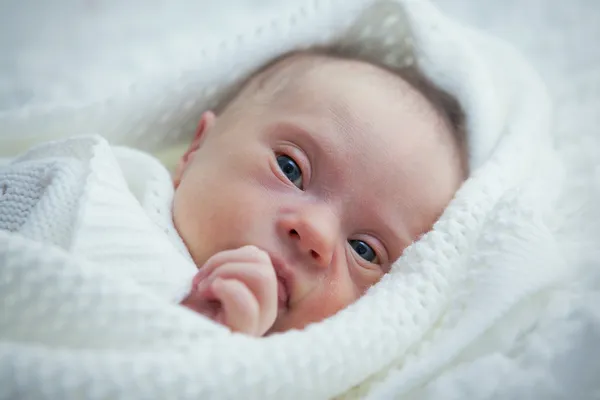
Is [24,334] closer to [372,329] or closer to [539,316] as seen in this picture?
[372,329]

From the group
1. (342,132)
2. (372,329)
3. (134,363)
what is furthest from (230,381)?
(342,132)

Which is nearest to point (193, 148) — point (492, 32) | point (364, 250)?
point (364, 250)

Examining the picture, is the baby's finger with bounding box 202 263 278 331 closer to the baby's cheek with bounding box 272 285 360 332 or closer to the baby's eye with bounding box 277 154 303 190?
the baby's cheek with bounding box 272 285 360 332

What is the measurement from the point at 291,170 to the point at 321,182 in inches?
1.9

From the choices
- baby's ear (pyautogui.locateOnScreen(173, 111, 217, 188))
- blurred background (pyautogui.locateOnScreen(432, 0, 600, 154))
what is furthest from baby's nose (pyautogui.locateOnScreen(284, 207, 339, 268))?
blurred background (pyautogui.locateOnScreen(432, 0, 600, 154))

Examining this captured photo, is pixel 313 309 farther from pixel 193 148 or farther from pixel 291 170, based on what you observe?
pixel 193 148

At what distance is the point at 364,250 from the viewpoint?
89 centimetres

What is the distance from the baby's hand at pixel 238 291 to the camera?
649 mm

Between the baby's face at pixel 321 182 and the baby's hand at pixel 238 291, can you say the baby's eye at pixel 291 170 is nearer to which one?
the baby's face at pixel 321 182

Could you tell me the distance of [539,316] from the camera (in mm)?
738

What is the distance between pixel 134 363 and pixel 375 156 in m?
0.46

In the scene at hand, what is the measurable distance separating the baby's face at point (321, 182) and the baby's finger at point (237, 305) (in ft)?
0.38

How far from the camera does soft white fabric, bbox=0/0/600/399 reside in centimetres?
59

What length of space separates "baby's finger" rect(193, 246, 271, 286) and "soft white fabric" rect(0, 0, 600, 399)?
0.06 feet
